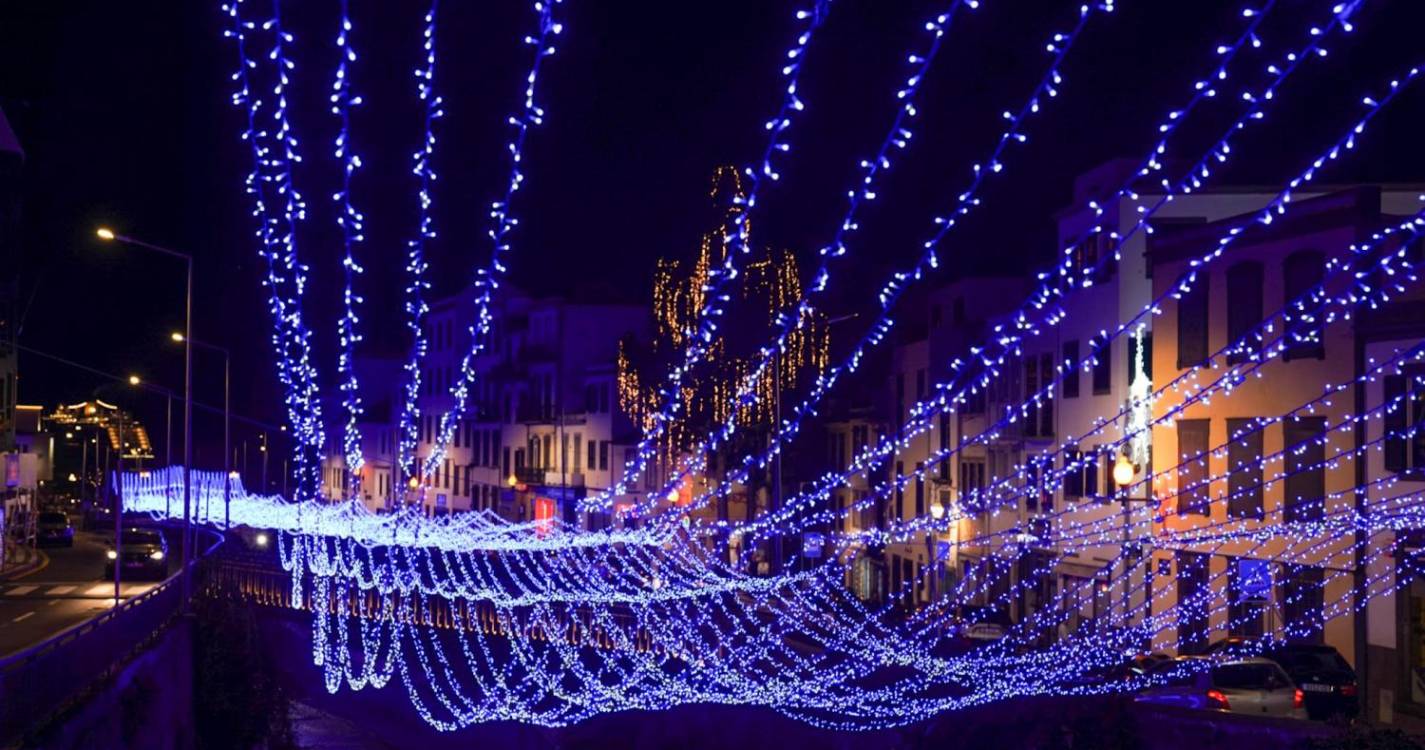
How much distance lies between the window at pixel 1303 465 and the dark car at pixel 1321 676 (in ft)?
9.50

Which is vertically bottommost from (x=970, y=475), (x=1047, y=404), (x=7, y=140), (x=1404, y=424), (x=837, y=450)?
(x=970, y=475)

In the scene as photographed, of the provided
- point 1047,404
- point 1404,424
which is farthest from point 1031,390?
point 1404,424

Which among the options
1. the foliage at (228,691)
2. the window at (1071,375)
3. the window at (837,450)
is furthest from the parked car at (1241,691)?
the window at (837,450)

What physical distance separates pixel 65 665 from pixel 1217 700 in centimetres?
1267

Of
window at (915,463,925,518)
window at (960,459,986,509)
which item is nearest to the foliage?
window at (960,459,986,509)

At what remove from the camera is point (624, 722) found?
32.9 metres

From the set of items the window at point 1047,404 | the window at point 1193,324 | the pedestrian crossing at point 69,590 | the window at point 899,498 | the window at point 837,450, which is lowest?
the pedestrian crossing at point 69,590

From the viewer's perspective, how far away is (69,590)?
42844 mm

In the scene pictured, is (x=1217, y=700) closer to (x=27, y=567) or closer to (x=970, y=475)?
(x=970, y=475)

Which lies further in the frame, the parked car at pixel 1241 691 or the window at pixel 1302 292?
the window at pixel 1302 292

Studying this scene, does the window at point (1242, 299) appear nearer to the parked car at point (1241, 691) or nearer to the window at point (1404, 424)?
the window at point (1404, 424)

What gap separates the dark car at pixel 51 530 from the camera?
65.5 meters

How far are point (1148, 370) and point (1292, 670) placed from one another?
960 cm

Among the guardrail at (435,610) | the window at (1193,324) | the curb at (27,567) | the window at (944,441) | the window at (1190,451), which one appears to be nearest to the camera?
the window at (1193,324)
